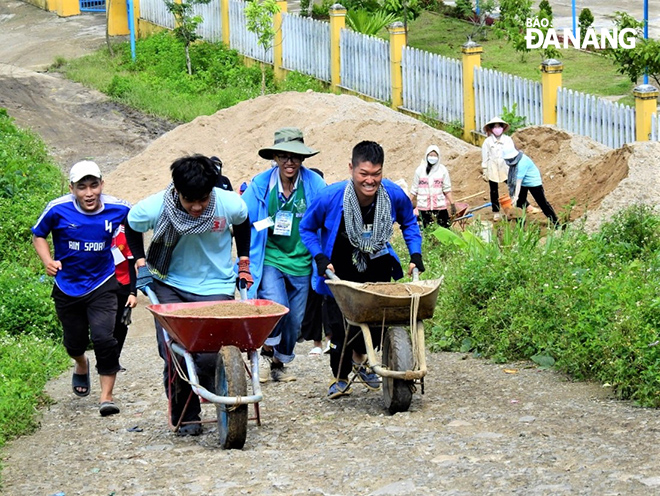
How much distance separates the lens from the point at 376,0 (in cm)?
2770

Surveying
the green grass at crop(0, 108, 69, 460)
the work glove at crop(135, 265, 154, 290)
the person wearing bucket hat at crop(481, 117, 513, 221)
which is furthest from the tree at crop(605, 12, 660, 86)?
the work glove at crop(135, 265, 154, 290)

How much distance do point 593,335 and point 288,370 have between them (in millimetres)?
2293

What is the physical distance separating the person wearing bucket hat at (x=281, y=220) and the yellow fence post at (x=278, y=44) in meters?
18.2

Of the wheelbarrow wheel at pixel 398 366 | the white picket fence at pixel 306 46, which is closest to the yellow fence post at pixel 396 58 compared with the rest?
the white picket fence at pixel 306 46

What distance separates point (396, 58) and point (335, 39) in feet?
7.05

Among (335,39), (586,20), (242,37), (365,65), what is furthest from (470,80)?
(242,37)

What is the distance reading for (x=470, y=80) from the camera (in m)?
20.6

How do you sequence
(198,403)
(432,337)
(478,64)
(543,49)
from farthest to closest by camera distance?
(543,49) → (478,64) → (432,337) → (198,403)

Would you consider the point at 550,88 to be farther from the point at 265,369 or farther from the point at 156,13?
the point at 156,13

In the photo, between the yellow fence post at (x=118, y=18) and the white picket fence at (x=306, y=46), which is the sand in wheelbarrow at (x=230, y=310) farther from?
the yellow fence post at (x=118, y=18)

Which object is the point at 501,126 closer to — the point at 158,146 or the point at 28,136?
the point at 158,146

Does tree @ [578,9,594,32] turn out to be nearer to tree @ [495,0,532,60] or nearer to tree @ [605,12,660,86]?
tree @ [495,0,532,60]

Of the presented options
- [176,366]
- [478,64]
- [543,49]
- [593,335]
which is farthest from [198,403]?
[543,49]

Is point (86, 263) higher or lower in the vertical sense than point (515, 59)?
higher
